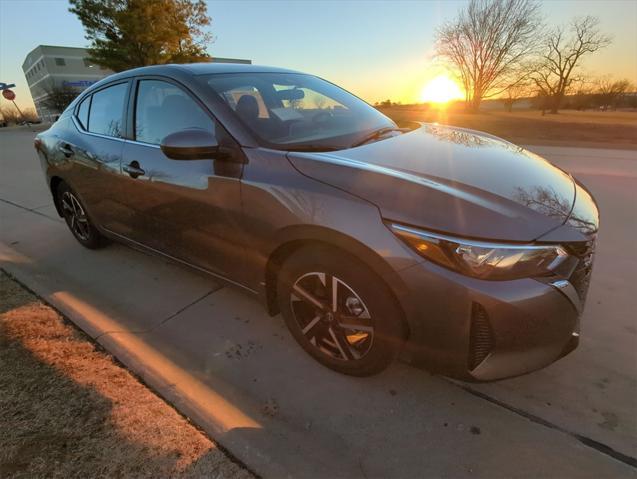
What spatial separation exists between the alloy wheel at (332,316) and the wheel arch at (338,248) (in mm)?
161

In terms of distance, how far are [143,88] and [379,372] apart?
8.25 feet

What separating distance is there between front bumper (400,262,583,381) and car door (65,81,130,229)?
2434 millimetres

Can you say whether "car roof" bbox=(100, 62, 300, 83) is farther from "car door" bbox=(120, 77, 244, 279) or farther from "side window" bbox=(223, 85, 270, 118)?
"side window" bbox=(223, 85, 270, 118)

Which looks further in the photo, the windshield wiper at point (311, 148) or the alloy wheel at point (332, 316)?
the windshield wiper at point (311, 148)

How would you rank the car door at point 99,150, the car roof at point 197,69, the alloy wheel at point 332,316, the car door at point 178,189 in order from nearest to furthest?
the alloy wheel at point 332,316
the car door at point 178,189
the car roof at point 197,69
the car door at point 99,150

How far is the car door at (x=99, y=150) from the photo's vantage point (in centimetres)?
293

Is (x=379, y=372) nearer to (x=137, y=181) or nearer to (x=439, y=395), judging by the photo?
(x=439, y=395)

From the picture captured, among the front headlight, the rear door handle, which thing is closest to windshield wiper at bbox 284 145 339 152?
the front headlight

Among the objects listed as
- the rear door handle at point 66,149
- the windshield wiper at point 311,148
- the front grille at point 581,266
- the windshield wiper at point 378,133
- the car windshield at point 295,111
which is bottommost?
the front grille at point 581,266

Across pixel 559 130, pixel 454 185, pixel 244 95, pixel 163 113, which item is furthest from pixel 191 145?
pixel 559 130

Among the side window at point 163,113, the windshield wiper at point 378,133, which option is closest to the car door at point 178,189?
the side window at point 163,113

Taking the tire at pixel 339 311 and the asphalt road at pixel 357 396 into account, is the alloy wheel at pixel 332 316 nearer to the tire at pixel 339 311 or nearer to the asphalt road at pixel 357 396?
the tire at pixel 339 311

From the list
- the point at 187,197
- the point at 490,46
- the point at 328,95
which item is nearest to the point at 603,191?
the point at 328,95

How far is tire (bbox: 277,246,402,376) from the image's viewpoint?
1760 millimetres
